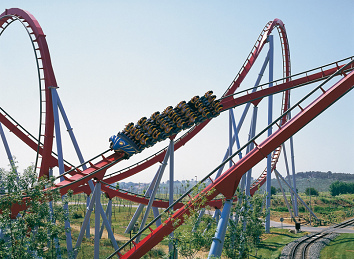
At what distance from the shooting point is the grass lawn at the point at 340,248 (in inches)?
720

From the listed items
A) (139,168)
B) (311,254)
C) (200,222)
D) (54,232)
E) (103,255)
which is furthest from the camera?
(139,168)

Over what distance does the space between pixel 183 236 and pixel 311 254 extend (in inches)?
427

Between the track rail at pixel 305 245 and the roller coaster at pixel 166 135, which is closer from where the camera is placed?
the roller coaster at pixel 166 135

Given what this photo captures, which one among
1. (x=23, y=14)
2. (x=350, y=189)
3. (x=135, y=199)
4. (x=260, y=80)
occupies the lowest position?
(x=350, y=189)

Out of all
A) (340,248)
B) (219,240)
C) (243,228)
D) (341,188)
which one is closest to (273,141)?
(219,240)

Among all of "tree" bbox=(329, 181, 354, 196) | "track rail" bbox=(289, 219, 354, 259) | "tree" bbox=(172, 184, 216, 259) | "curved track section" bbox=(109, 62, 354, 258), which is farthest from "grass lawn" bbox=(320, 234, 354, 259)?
"tree" bbox=(329, 181, 354, 196)

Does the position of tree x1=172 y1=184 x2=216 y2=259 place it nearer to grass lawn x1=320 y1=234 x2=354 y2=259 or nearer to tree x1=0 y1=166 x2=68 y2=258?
tree x1=0 y1=166 x2=68 y2=258

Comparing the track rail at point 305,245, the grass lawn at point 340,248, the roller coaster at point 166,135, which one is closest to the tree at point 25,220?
the roller coaster at point 166,135

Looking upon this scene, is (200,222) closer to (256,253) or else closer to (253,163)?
(253,163)

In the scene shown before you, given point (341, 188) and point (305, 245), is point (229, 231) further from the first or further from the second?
point (341, 188)

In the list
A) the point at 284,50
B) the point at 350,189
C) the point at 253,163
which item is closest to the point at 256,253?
the point at 253,163

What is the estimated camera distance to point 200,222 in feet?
37.2

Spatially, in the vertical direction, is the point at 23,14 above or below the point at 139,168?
above

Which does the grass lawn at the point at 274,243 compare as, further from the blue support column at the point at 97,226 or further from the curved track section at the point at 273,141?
the blue support column at the point at 97,226
